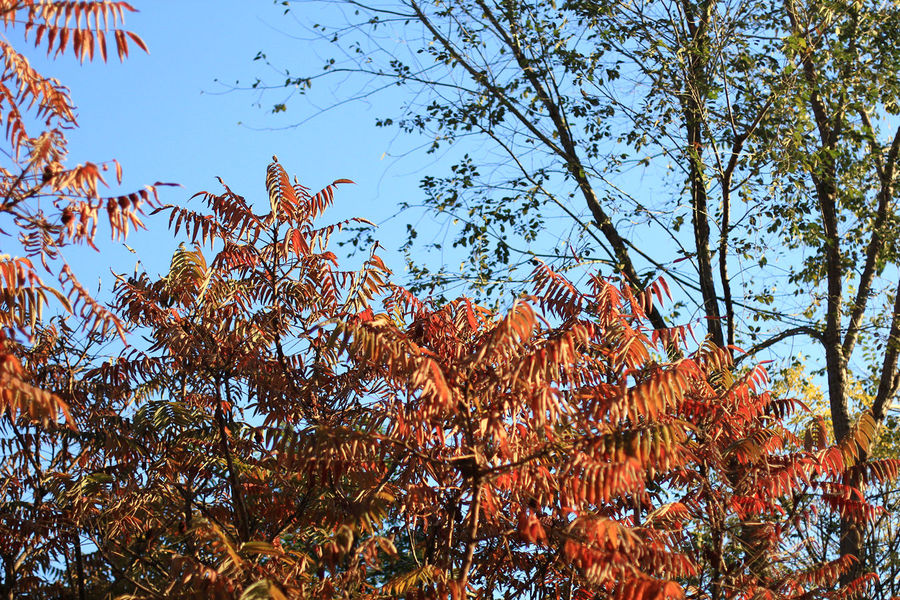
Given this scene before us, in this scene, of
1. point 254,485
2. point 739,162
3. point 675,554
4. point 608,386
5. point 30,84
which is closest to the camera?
point 30,84

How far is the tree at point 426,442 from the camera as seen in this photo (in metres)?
4.61

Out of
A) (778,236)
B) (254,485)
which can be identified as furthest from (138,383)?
(778,236)

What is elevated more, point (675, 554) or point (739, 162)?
point (739, 162)

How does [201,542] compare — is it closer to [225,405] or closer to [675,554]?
[225,405]

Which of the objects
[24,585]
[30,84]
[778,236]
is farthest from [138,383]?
[778,236]

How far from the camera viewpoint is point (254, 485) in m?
6.37

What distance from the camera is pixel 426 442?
16.8ft

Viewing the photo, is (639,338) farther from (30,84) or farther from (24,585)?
(24,585)

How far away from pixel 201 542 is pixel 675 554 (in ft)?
9.94

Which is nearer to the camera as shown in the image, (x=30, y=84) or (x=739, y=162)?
(x=30, y=84)

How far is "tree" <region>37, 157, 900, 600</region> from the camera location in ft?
15.1

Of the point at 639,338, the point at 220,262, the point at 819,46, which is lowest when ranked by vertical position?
the point at 639,338

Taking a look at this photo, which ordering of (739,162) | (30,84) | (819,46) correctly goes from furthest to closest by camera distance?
(819,46) → (739,162) → (30,84)

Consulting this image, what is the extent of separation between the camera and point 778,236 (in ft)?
41.3
